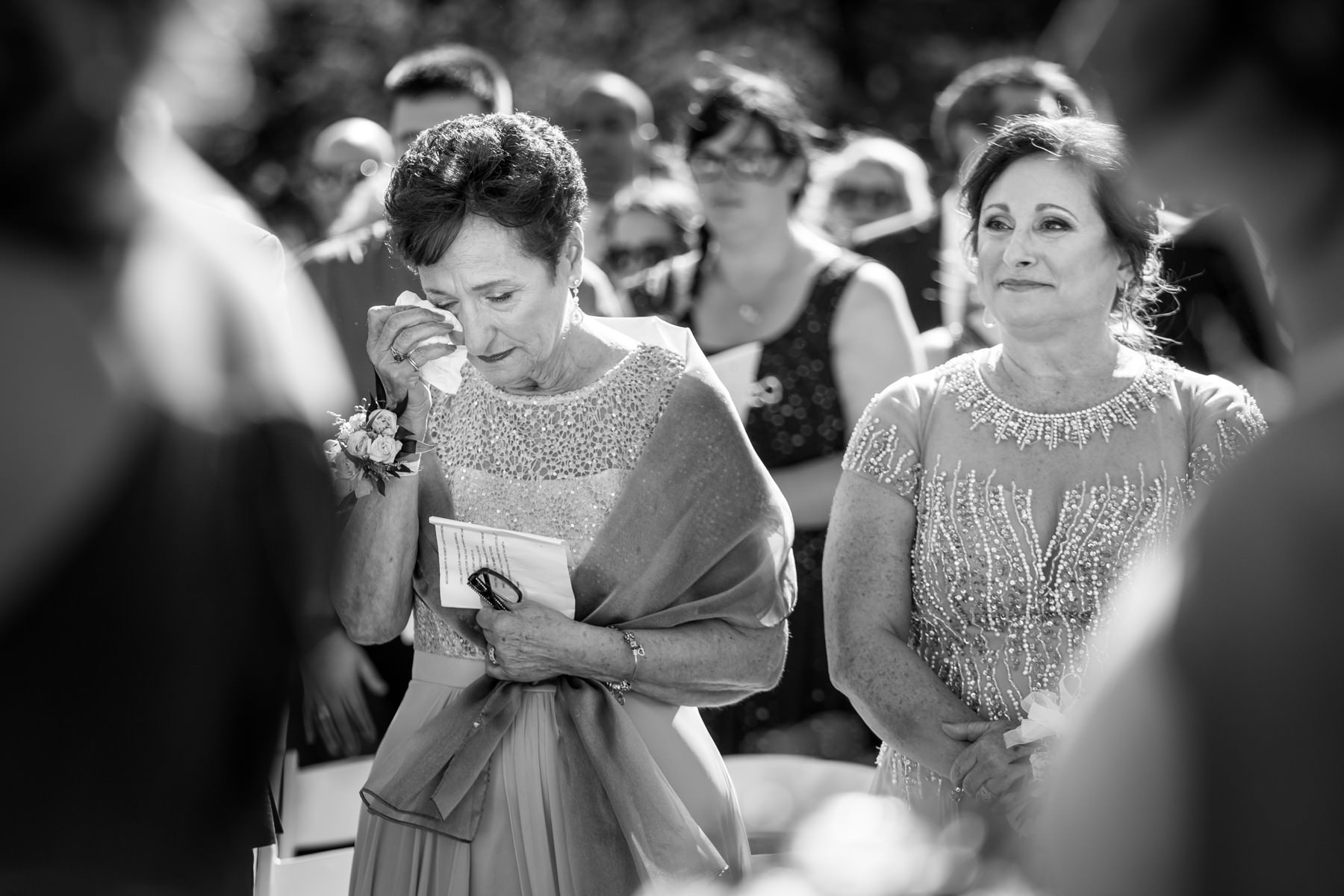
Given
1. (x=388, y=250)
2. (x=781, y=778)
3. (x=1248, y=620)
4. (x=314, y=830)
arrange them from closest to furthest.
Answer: (x=1248, y=620), (x=781, y=778), (x=314, y=830), (x=388, y=250)

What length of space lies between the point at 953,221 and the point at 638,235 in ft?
6.53

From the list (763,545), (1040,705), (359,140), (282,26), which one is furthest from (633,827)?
(282,26)

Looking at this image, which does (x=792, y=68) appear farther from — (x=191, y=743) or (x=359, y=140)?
(x=191, y=743)

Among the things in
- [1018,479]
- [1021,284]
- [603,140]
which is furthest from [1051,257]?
[603,140]

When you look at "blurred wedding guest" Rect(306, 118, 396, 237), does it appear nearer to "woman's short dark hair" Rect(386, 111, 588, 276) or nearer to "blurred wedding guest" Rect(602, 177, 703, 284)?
"blurred wedding guest" Rect(602, 177, 703, 284)

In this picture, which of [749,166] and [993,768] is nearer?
[993,768]

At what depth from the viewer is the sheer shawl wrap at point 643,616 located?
289 centimetres

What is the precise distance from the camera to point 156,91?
166cm

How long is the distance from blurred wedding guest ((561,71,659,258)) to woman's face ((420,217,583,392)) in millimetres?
4059

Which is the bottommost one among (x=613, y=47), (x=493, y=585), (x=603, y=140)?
(x=493, y=585)

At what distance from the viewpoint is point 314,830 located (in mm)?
3961

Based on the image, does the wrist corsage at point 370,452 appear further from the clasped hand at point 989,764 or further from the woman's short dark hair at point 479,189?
the clasped hand at point 989,764

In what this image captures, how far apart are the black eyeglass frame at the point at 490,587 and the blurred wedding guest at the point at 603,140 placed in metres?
4.33

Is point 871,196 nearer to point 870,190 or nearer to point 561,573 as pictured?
point 870,190
